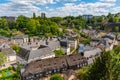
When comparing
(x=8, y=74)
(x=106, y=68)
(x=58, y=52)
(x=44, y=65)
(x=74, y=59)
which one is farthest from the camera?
(x=58, y=52)

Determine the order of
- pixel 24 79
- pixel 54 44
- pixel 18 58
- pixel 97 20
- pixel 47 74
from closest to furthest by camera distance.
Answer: pixel 24 79
pixel 47 74
pixel 18 58
pixel 54 44
pixel 97 20

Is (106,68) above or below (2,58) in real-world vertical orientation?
above

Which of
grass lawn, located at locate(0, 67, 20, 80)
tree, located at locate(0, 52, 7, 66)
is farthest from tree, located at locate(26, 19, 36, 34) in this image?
grass lawn, located at locate(0, 67, 20, 80)

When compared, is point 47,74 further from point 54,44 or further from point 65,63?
point 54,44

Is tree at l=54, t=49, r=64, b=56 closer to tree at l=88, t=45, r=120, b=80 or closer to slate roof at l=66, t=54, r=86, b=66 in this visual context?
slate roof at l=66, t=54, r=86, b=66

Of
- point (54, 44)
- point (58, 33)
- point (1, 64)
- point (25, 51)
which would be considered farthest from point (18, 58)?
point (58, 33)

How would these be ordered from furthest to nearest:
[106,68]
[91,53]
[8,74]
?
[91,53] → [8,74] → [106,68]

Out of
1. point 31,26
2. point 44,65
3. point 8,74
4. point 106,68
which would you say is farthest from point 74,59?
point 31,26

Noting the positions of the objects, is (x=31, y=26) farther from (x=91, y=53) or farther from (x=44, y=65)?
(x=44, y=65)

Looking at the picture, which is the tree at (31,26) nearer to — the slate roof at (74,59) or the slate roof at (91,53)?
the slate roof at (91,53)

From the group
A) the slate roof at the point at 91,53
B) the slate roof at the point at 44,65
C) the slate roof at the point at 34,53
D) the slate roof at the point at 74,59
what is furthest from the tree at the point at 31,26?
the slate roof at the point at 44,65

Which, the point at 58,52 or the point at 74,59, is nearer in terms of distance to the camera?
the point at 74,59
